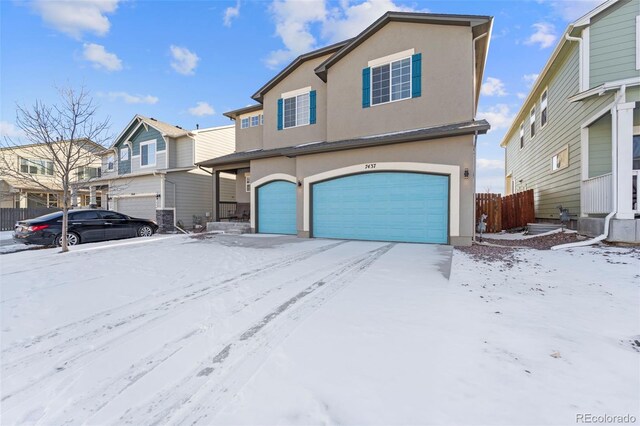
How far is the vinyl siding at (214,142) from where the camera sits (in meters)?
17.7

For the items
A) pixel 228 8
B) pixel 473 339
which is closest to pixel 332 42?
pixel 228 8

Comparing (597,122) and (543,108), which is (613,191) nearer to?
(597,122)

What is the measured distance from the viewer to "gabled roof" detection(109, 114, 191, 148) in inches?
687

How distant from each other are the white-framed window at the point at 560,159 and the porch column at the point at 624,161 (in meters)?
3.44

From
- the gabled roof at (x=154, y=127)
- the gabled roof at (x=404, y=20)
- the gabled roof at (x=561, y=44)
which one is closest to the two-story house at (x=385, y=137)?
the gabled roof at (x=404, y=20)

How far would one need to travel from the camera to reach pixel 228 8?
11.3 meters

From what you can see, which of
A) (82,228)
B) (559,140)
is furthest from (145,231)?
(559,140)

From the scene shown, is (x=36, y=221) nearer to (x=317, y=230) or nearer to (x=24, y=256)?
(x=24, y=256)

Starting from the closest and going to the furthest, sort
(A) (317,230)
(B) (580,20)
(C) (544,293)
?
(C) (544,293) < (B) (580,20) < (A) (317,230)

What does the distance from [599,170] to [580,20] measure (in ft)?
15.2

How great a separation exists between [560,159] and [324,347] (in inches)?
515

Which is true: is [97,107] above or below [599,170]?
above

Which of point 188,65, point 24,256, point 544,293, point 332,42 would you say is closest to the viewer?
point 544,293

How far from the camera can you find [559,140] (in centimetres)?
1103
